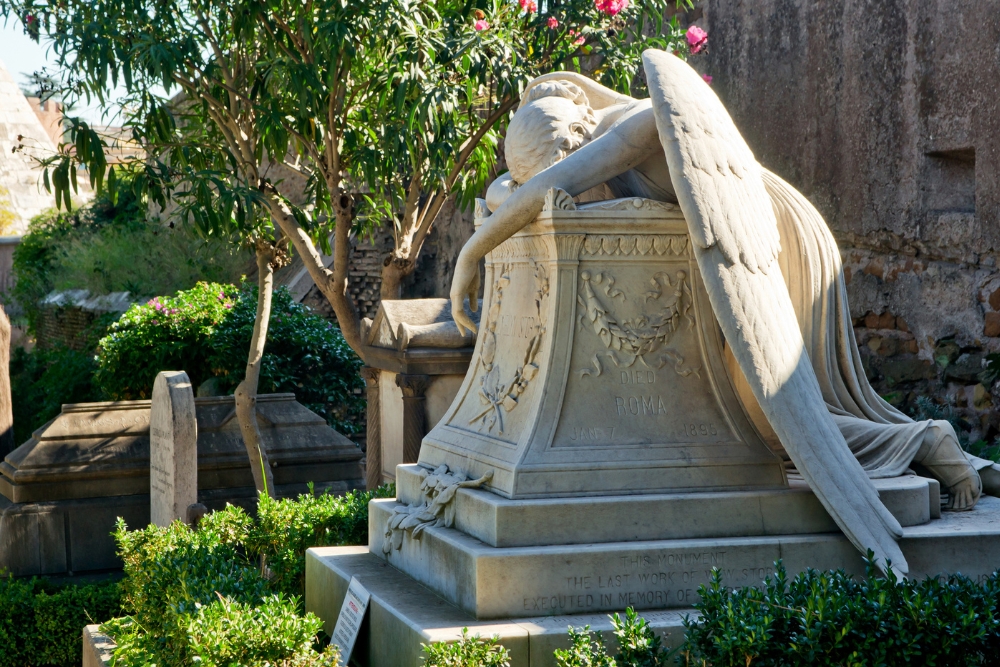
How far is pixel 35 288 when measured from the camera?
19031mm

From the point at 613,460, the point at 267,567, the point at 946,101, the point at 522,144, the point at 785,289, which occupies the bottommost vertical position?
the point at 267,567

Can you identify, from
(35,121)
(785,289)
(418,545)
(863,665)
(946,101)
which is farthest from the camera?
(35,121)

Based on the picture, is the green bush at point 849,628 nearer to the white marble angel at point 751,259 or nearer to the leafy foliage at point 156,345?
the white marble angel at point 751,259

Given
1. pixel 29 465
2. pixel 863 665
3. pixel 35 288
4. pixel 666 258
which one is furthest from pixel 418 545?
pixel 35 288

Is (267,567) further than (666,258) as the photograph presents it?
Yes

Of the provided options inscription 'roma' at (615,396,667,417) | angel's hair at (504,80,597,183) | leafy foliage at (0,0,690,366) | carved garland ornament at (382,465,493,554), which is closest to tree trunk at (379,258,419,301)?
leafy foliage at (0,0,690,366)

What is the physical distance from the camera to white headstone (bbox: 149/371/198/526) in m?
6.91

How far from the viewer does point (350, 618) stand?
3941 millimetres

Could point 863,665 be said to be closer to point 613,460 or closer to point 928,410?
point 613,460

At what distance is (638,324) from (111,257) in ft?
44.9

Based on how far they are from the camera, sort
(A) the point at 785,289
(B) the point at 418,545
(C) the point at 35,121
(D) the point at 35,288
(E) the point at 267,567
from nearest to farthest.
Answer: (A) the point at 785,289 → (B) the point at 418,545 → (E) the point at 267,567 → (D) the point at 35,288 → (C) the point at 35,121

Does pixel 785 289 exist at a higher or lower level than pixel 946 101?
lower

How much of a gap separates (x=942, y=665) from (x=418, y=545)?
75.1 inches

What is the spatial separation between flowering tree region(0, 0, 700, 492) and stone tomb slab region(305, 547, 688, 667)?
2.62m
